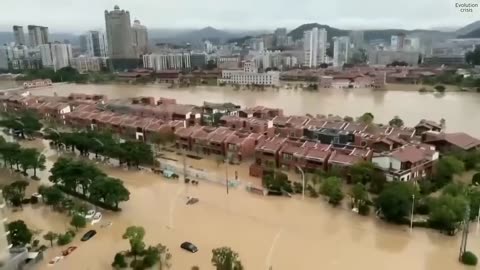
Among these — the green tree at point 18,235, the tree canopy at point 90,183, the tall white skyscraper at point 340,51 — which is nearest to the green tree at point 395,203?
the tree canopy at point 90,183

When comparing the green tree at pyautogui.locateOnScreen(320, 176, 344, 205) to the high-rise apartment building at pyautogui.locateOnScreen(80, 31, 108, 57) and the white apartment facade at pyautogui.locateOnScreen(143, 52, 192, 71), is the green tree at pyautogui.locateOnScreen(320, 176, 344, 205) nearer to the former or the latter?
the white apartment facade at pyautogui.locateOnScreen(143, 52, 192, 71)

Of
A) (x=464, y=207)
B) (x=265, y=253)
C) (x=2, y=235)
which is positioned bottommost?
(x=265, y=253)

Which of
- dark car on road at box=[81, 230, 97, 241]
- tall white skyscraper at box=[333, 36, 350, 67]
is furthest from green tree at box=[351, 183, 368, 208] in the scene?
tall white skyscraper at box=[333, 36, 350, 67]

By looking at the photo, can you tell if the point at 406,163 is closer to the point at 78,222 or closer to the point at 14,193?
the point at 78,222

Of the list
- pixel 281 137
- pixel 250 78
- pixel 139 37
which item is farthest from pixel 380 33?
pixel 281 137

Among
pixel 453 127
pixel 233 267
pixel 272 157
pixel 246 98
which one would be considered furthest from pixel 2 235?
pixel 246 98

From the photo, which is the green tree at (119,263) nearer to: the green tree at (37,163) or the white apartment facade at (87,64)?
the green tree at (37,163)

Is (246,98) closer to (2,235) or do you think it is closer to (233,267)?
(233,267)
